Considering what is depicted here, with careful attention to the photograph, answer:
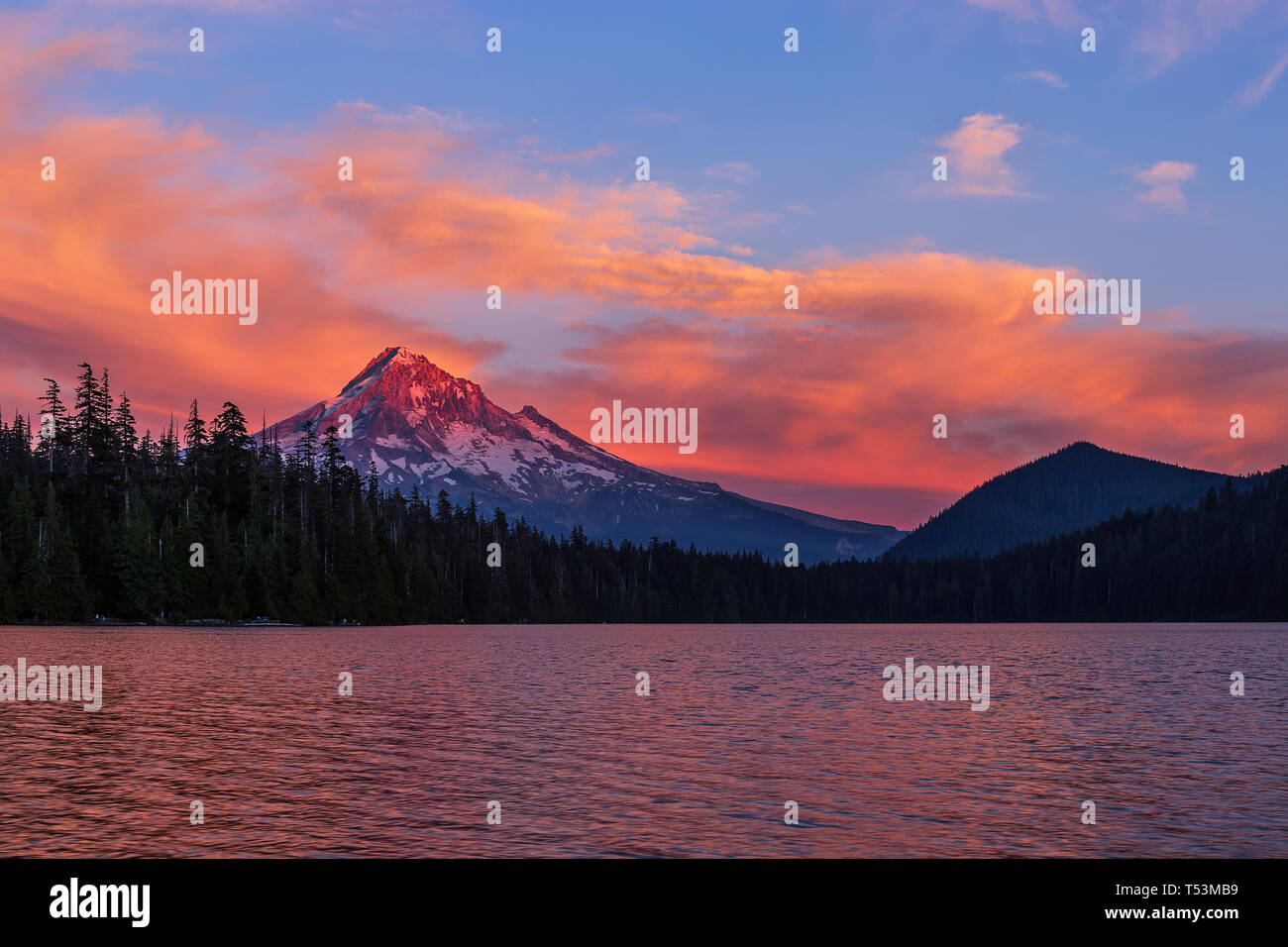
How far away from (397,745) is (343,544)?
6484 inches

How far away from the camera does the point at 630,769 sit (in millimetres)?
35844

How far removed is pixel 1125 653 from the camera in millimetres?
126875

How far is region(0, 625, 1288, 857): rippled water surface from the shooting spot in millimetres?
25312

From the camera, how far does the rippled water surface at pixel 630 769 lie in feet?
83.0

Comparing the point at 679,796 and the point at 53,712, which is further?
the point at 53,712

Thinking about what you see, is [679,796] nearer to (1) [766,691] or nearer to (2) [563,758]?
(2) [563,758]
